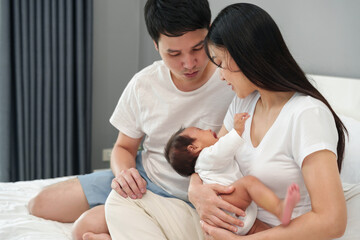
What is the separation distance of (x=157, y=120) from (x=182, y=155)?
1.10 ft

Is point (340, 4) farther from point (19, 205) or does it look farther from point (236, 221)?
point (19, 205)

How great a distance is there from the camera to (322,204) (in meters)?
1.03

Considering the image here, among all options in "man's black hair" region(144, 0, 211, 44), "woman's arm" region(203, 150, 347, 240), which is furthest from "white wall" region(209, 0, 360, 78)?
"woman's arm" region(203, 150, 347, 240)

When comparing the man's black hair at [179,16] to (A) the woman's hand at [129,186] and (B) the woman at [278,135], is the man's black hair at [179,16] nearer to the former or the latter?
(B) the woman at [278,135]

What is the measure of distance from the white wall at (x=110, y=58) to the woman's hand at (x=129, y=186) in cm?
190

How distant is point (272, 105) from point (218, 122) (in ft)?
1.37

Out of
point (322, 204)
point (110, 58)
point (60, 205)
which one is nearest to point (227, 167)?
point (322, 204)

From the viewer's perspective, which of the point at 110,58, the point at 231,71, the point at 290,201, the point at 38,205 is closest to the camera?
the point at 290,201

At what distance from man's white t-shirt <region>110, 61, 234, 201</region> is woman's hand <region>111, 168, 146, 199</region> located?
0.59 feet

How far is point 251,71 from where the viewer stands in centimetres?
119

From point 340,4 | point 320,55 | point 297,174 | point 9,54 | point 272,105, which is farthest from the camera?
point 9,54

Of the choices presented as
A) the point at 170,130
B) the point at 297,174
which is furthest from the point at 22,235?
the point at 297,174

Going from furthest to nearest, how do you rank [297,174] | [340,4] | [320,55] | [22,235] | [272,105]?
[320,55] → [340,4] → [22,235] → [272,105] → [297,174]

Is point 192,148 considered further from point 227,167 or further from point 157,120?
point 157,120
